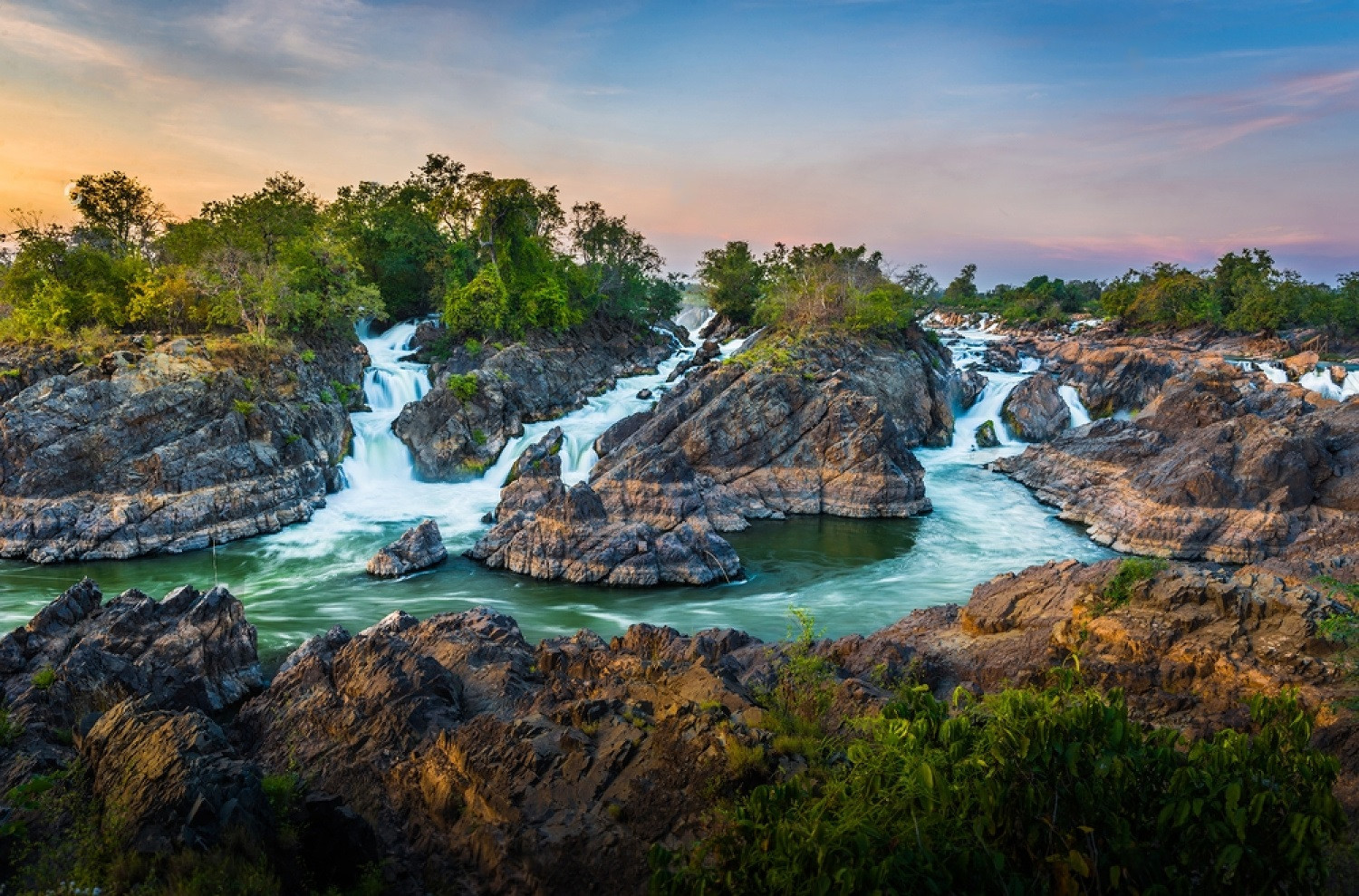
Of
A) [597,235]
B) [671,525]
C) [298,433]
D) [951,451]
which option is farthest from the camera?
[597,235]

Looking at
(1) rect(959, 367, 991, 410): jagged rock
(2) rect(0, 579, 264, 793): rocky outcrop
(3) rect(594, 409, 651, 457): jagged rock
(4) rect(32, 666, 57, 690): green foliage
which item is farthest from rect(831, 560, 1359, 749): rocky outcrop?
(1) rect(959, 367, 991, 410): jagged rock

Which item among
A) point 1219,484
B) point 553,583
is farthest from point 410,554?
point 1219,484

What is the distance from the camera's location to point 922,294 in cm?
5859

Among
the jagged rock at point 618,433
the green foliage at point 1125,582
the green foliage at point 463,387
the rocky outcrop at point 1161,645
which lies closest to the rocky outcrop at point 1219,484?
the rocky outcrop at point 1161,645

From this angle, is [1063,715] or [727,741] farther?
[727,741]

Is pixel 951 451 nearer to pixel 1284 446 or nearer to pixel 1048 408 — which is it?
pixel 1048 408

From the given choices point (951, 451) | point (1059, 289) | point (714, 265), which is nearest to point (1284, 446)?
point (951, 451)

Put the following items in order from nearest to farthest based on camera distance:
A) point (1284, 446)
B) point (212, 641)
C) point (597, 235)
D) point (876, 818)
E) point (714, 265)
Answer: point (876, 818), point (212, 641), point (1284, 446), point (597, 235), point (714, 265)

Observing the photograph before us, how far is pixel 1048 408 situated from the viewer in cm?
3962

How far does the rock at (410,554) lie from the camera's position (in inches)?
851

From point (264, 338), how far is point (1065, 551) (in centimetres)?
3159

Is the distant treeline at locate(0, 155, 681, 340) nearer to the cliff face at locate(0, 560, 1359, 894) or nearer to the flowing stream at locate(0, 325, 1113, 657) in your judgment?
the flowing stream at locate(0, 325, 1113, 657)

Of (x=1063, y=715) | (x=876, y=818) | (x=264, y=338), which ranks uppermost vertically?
(x=264, y=338)

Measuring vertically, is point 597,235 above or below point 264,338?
above
